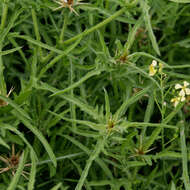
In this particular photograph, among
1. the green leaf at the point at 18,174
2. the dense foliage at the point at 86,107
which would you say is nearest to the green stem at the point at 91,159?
the dense foliage at the point at 86,107

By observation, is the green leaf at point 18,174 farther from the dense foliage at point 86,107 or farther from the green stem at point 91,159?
the green stem at point 91,159

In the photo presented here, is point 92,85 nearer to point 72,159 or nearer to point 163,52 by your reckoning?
point 72,159

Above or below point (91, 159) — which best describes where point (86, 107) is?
above

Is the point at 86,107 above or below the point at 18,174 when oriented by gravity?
above

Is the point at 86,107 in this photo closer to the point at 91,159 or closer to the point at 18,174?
the point at 91,159

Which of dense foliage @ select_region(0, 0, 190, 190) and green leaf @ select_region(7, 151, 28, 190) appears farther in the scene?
dense foliage @ select_region(0, 0, 190, 190)

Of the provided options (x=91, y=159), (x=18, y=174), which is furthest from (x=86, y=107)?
(x=18, y=174)

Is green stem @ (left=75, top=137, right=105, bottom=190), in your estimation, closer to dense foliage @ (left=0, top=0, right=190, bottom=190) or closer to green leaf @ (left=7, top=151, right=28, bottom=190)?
dense foliage @ (left=0, top=0, right=190, bottom=190)

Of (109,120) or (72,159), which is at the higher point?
(109,120)

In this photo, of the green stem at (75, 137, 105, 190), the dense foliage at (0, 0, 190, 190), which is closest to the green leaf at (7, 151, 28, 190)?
the dense foliage at (0, 0, 190, 190)

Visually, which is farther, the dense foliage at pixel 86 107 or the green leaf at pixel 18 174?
the dense foliage at pixel 86 107

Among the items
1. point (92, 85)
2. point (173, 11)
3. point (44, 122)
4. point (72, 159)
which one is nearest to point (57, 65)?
point (92, 85)
